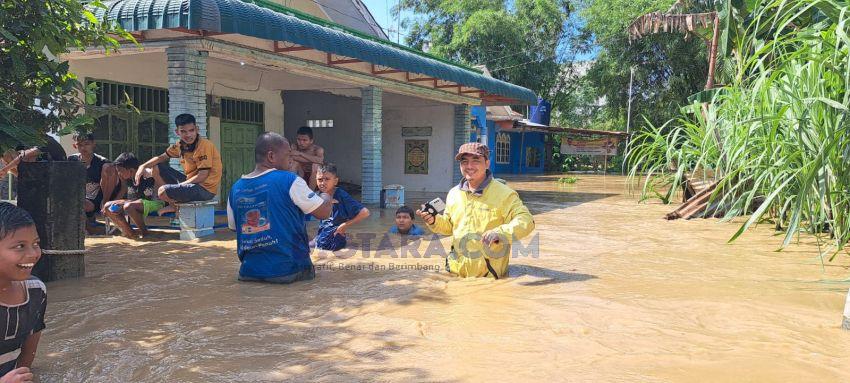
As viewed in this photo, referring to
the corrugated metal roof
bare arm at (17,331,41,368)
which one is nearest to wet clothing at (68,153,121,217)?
the corrugated metal roof

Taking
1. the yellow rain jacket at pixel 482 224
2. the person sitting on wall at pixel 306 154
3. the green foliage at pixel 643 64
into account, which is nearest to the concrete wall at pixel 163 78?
the person sitting on wall at pixel 306 154

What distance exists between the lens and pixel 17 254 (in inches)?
94.7

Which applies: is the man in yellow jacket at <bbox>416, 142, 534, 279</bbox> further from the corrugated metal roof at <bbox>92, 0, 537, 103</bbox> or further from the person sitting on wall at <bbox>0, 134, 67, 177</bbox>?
the corrugated metal roof at <bbox>92, 0, 537, 103</bbox>

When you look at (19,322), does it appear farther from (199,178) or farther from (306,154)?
(306,154)

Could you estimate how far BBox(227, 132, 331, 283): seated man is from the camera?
4.70 m

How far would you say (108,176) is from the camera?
782cm

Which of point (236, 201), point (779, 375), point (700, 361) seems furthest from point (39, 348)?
point (779, 375)

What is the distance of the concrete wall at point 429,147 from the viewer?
653 inches

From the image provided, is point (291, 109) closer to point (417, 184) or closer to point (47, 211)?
point (417, 184)

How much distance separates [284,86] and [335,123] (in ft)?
10.8

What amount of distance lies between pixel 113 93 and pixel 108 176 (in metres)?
3.31

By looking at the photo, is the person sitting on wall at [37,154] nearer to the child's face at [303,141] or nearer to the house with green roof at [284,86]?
the house with green roof at [284,86]

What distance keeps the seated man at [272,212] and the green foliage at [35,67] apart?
4.56ft

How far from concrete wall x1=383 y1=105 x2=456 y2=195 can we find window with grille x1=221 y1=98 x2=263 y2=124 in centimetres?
431
